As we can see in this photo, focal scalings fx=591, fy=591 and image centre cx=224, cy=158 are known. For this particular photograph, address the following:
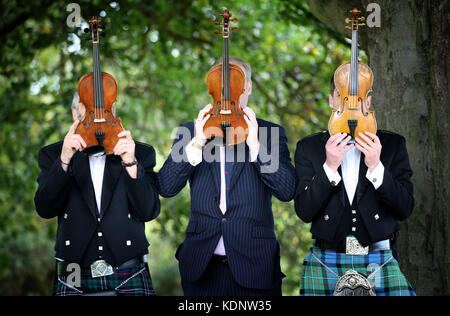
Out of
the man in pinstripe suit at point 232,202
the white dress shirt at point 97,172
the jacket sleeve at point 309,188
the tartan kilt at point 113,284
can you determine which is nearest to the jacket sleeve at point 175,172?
the man in pinstripe suit at point 232,202

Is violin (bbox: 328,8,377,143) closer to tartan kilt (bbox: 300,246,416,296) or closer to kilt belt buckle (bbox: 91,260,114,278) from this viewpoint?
tartan kilt (bbox: 300,246,416,296)

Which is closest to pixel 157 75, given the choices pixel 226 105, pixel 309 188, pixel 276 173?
pixel 226 105

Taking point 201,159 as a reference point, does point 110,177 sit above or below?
below

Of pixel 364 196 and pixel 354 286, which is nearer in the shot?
pixel 354 286

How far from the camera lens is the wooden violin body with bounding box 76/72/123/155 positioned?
344 cm

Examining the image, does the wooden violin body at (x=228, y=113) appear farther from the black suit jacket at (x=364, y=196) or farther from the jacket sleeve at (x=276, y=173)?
the black suit jacket at (x=364, y=196)

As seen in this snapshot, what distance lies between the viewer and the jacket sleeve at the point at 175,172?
3719mm

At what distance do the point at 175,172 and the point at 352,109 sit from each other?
45.7 inches

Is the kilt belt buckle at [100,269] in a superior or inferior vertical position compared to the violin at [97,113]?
inferior

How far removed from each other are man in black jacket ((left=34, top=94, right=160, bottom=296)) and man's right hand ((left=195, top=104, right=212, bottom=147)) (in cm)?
40

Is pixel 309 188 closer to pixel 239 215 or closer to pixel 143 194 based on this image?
pixel 239 215

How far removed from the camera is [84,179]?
11.8 ft

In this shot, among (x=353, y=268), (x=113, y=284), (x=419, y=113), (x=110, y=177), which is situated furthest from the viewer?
(x=419, y=113)

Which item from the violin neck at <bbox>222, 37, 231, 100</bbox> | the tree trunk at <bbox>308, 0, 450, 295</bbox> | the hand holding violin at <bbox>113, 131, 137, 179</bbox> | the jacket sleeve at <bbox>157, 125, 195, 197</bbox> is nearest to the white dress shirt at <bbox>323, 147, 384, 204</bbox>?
the violin neck at <bbox>222, 37, 231, 100</bbox>
